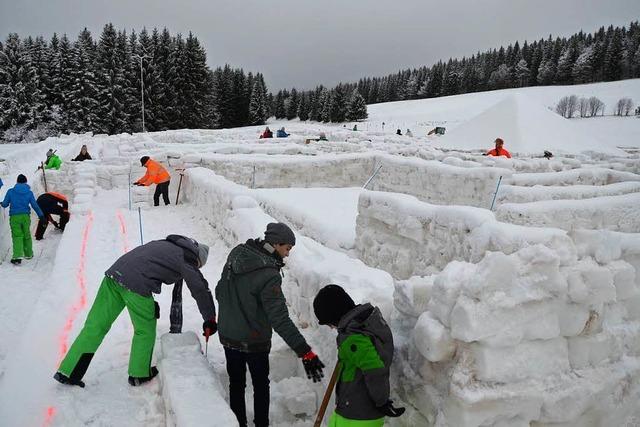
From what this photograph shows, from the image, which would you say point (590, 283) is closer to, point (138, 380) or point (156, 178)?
point (138, 380)

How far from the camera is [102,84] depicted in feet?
148

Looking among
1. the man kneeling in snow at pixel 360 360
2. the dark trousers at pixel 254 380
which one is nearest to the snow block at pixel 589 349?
the man kneeling in snow at pixel 360 360

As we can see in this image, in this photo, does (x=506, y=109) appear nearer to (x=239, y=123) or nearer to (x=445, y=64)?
(x=239, y=123)

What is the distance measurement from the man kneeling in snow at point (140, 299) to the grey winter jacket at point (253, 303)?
34 cm

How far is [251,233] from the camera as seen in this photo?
18.0 ft

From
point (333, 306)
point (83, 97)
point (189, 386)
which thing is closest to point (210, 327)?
point (189, 386)

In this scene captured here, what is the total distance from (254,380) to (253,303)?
23.3 inches

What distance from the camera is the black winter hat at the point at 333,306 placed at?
8.34ft

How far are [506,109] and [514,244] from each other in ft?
54.8

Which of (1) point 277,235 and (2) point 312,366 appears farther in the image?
(1) point 277,235

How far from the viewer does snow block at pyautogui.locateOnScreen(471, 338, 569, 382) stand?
2.27m

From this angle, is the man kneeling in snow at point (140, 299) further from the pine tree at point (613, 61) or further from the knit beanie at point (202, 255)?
the pine tree at point (613, 61)

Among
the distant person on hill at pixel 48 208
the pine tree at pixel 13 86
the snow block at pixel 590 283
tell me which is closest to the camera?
the snow block at pixel 590 283

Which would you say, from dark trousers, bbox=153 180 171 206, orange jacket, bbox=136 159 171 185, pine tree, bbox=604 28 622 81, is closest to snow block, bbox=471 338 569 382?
orange jacket, bbox=136 159 171 185
